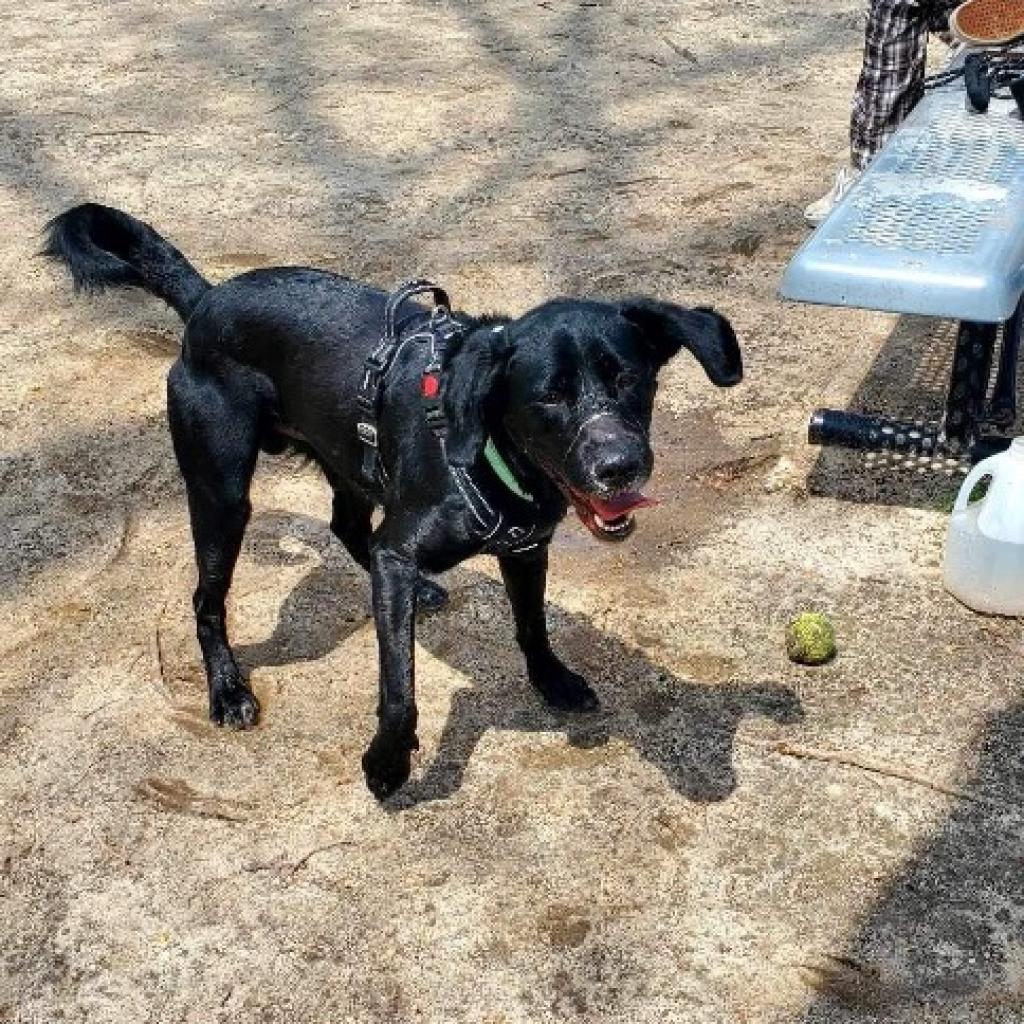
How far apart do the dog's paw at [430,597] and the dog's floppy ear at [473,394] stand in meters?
1.19

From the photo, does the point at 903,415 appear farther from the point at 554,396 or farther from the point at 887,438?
the point at 554,396

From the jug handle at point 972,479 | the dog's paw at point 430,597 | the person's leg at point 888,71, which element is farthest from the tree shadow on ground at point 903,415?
the dog's paw at point 430,597

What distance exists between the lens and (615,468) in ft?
9.49

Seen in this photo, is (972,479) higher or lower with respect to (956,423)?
higher

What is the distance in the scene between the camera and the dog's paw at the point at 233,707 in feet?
12.3

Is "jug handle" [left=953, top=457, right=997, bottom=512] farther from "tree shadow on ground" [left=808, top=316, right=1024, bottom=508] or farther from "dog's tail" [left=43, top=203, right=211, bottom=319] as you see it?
"dog's tail" [left=43, top=203, right=211, bottom=319]

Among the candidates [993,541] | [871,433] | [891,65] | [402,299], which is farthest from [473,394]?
[891,65]

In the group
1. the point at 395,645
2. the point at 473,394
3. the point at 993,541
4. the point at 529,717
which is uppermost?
the point at 473,394

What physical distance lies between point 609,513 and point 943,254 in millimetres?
1438

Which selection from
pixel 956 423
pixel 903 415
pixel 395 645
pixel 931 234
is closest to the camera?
pixel 395 645

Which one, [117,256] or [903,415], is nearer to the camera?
[117,256]

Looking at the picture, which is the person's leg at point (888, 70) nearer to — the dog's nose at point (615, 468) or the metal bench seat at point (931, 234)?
the metal bench seat at point (931, 234)

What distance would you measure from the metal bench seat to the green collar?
1.17m

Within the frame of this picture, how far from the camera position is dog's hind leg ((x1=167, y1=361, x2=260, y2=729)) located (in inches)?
143
